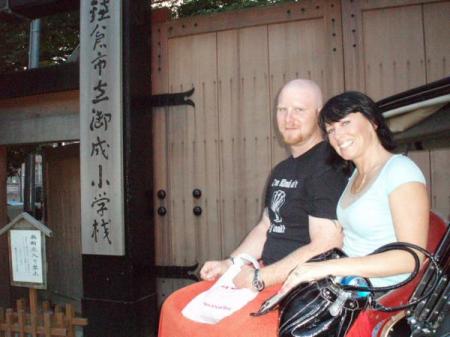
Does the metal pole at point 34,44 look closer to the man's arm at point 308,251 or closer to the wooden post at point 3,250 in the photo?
the wooden post at point 3,250

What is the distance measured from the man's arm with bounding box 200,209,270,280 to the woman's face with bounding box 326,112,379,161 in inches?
30.4

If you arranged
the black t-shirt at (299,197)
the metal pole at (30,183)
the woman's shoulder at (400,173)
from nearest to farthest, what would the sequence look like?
the woman's shoulder at (400,173)
the black t-shirt at (299,197)
the metal pole at (30,183)

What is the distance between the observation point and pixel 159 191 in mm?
4340

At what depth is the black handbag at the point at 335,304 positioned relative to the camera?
154 cm

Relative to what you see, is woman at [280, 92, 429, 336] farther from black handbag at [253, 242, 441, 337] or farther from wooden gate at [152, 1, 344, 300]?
wooden gate at [152, 1, 344, 300]

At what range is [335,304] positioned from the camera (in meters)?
1.54

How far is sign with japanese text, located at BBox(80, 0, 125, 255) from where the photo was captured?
157 inches

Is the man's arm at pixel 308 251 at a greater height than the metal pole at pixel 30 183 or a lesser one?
lesser

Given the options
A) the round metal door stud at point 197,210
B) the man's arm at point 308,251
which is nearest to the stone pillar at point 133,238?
the round metal door stud at point 197,210

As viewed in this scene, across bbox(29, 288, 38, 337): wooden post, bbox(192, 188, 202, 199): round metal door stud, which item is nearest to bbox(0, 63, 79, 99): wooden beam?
bbox(192, 188, 202, 199): round metal door stud

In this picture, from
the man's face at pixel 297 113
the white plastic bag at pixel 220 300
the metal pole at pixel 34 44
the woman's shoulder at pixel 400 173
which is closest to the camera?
the woman's shoulder at pixel 400 173

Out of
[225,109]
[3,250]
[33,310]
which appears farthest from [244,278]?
[3,250]

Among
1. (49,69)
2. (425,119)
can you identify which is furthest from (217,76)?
(425,119)

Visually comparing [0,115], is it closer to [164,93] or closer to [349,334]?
[164,93]
